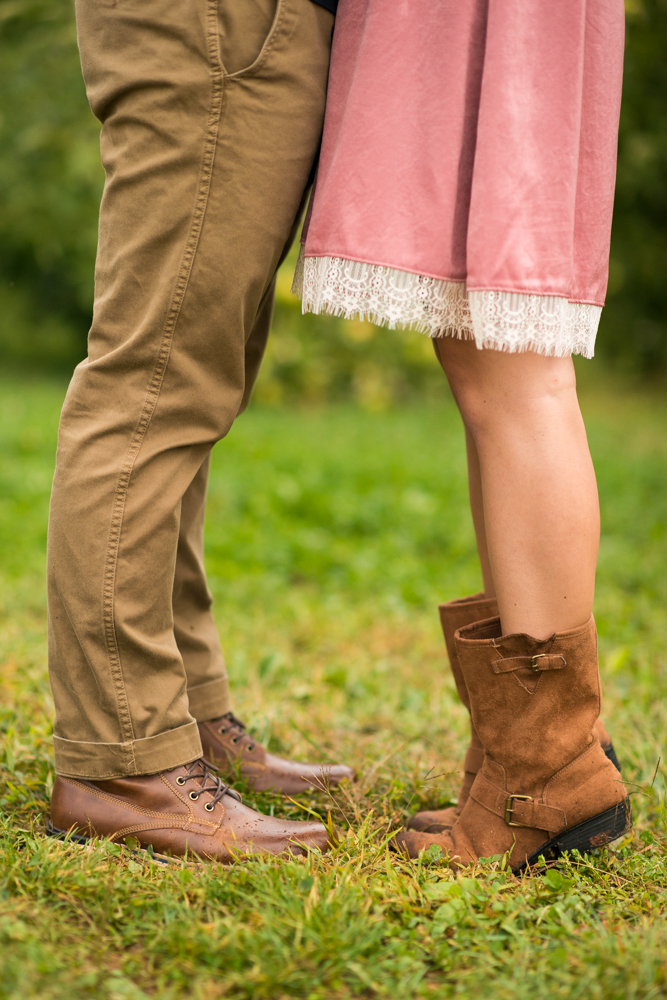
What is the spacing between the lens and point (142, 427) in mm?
1325

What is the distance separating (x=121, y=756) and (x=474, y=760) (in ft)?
2.07

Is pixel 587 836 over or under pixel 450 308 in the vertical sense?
under

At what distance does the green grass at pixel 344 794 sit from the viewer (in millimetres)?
1043

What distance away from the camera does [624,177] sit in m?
8.33

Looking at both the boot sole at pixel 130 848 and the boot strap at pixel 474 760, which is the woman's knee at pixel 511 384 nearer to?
the boot strap at pixel 474 760

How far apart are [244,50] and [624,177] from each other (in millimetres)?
8033

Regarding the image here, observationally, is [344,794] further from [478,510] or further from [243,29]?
[243,29]

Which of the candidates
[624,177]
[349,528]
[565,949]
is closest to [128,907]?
[565,949]

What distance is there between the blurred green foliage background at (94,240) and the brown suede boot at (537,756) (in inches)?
175

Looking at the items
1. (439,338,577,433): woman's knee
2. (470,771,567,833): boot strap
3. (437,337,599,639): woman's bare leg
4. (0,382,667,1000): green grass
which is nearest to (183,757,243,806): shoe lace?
(0,382,667,1000): green grass

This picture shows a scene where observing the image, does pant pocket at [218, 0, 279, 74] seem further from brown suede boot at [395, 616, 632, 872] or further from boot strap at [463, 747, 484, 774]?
boot strap at [463, 747, 484, 774]

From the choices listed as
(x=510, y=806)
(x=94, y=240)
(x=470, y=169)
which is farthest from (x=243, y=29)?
(x=94, y=240)

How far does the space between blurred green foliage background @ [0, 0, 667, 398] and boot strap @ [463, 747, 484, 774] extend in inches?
175

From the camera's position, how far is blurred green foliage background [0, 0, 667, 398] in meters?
6.05
